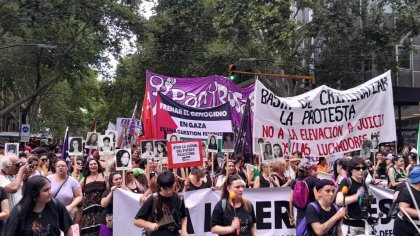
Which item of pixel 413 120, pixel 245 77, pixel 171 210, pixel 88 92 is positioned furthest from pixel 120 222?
pixel 88 92

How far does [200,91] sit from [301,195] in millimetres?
10133

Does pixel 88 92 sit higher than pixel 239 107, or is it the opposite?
pixel 88 92

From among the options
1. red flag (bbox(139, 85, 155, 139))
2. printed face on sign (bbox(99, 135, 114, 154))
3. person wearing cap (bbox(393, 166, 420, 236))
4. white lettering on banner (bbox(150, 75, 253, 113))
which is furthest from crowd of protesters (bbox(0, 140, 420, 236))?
white lettering on banner (bbox(150, 75, 253, 113))

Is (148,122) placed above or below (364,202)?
above

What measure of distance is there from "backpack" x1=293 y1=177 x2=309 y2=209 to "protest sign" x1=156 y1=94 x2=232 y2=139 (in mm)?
6618

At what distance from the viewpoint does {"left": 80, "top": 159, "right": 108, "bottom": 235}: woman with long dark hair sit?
8.35 metres

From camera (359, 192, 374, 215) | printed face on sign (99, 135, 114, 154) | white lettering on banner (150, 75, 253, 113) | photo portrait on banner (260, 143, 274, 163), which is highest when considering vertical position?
white lettering on banner (150, 75, 253, 113)

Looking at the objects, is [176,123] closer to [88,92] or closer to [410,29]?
[410,29]

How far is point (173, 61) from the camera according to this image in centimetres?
3409

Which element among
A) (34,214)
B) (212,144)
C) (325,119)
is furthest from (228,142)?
(34,214)

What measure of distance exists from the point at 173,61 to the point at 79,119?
33558 millimetres

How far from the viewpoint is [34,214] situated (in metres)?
5.09

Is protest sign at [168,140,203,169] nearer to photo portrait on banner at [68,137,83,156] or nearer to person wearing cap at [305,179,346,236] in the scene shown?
photo portrait on banner at [68,137,83,156]

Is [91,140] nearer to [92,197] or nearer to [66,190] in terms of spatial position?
[92,197]
